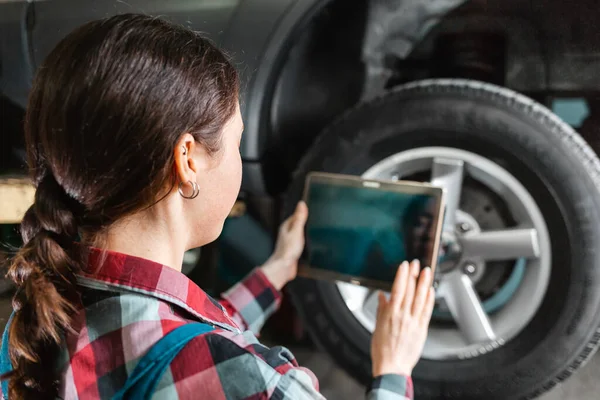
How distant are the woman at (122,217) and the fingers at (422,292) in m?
0.26

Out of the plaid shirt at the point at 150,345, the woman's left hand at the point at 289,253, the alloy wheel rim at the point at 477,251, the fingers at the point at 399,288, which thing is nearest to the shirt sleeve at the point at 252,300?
the woman's left hand at the point at 289,253

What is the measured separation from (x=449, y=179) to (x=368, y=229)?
0.16 meters

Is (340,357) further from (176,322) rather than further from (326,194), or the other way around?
(176,322)

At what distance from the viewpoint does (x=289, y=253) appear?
923 mm

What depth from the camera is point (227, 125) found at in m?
0.52

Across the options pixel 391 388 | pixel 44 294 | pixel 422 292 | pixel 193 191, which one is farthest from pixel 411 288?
pixel 44 294

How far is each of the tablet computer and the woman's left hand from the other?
0.05 feet

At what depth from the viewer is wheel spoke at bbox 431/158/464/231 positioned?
2.88ft

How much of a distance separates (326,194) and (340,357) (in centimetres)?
31

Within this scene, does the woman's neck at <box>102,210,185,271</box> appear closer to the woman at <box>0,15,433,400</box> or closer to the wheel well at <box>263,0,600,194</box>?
the woman at <box>0,15,433,400</box>

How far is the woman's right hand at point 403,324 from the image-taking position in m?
0.67

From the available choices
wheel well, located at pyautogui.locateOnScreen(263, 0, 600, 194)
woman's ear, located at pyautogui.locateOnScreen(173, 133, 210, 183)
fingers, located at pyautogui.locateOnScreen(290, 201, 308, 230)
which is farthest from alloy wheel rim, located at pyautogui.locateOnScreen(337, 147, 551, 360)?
woman's ear, located at pyautogui.locateOnScreen(173, 133, 210, 183)

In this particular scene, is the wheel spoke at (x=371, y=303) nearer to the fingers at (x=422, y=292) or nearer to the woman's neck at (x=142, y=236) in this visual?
the fingers at (x=422, y=292)

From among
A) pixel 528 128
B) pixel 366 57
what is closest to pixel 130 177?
pixel 528 128
